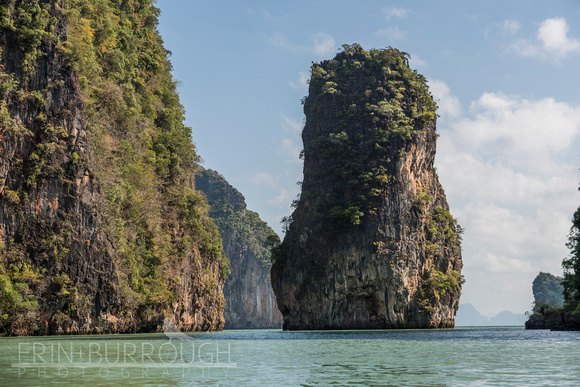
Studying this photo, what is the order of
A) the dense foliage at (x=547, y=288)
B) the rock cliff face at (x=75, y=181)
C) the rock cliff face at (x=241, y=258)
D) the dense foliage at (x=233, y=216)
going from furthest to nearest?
1. the dense foliage at (x=233, y=216)
2. the rock cliff face at (x=241, y=258)
3. the dense foliage at (x=547, y=288)
4. the rock cliff face at (x=75, y=181)

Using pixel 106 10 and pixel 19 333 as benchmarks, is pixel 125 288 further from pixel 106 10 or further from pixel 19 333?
pixel 106 10

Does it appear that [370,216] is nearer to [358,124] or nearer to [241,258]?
[358,124]

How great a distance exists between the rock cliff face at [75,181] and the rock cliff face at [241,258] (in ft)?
313

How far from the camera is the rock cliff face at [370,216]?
54.5m

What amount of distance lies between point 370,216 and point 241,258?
8760cm

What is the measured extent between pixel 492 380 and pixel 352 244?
45.8 meters

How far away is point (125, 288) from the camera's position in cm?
3338

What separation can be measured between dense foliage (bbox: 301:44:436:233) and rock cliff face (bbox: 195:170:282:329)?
7559 centimetres

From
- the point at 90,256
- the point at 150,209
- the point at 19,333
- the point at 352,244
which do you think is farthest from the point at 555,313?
the point at 19,333

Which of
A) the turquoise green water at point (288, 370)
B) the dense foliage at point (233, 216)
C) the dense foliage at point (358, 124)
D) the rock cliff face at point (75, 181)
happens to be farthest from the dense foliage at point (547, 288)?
the turquoise green water at point (288, 370)

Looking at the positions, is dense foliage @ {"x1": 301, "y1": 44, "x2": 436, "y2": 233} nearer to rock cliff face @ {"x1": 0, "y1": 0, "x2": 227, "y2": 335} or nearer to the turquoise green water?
rock cliff face @ {"x1": 0, "y1": 0, "x2": 227, "y2": 335}

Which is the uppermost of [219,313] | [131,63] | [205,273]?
[131,63]

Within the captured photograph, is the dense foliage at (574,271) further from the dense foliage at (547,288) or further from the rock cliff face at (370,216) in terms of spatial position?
the dense foliage at (547,288)

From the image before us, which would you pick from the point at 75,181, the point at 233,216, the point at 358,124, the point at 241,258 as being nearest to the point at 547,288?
the point at 241,258
